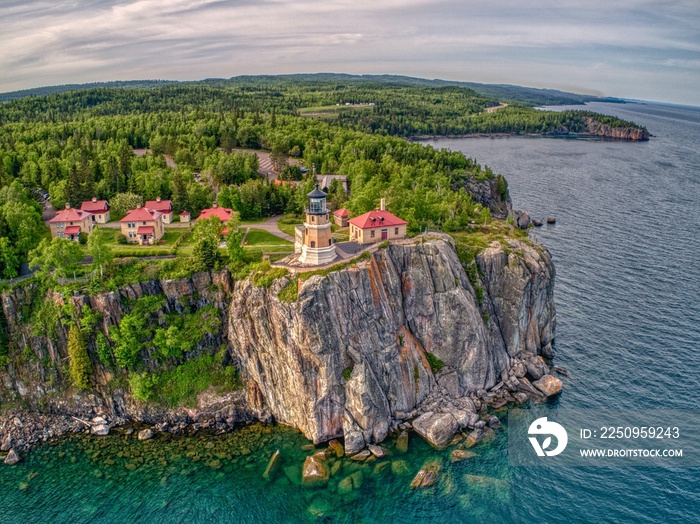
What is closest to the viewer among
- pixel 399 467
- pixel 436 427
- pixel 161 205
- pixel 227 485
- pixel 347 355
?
pixel 227 485

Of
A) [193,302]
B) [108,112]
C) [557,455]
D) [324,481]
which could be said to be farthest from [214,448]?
[108,112]

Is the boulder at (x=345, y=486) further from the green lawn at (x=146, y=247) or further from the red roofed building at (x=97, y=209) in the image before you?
the red roofed building at (x=97, y=209)

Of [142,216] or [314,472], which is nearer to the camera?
[314,472]

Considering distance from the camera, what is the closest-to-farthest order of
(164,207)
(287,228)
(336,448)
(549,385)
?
(336,448), (549,385), (287,228), (164,207)

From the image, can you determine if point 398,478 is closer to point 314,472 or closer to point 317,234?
point 314,472

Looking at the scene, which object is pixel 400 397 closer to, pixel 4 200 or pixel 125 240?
pixel 125 240

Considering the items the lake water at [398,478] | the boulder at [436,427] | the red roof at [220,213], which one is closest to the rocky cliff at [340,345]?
the boulder at [436,427]

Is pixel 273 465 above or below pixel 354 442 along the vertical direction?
below

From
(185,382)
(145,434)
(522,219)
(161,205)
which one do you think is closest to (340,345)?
(185,382)

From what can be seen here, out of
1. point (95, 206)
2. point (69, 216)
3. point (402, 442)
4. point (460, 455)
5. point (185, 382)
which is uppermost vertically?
point (95, 206)
